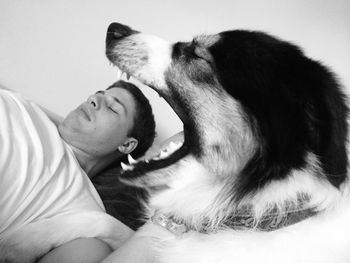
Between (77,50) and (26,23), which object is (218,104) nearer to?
(77,50)

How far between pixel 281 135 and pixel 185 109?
1.12ft

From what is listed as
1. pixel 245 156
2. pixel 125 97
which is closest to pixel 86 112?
pixel 125 97

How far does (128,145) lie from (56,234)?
0.77 meters

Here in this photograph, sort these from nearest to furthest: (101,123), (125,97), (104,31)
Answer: (101,123) → (125,97) → (104,31)

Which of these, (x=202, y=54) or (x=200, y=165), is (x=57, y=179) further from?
(x=202, y=54)

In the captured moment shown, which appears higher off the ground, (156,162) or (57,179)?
(156,162)

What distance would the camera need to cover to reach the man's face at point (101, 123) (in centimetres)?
174

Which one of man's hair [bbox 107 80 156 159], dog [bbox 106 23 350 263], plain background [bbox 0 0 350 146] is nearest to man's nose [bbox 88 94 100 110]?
man's hair [bbox 107 80 156 159]

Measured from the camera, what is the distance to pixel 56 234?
1.28m

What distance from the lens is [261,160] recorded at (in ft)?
3.37

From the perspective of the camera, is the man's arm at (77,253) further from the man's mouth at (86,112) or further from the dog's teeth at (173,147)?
the man's mouth at (86,112)

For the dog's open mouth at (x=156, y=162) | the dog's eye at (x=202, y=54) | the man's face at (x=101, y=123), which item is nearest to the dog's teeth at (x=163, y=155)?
the dog's open mouth at (x=156, y=162)

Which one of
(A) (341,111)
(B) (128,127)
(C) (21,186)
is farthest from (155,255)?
(B) (128,127)

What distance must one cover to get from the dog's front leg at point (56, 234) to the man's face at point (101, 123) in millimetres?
480
